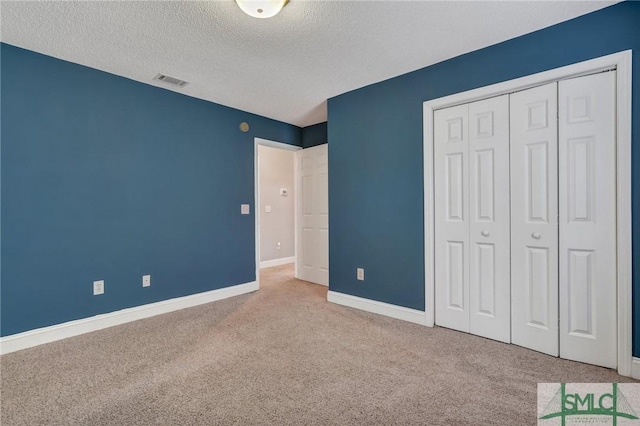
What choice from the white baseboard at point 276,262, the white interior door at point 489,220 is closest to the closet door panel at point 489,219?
the white interior door at point 489,220

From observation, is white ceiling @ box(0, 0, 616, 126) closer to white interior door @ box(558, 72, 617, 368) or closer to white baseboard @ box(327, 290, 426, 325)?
white interior door @ box(558, 72, 617, 368)

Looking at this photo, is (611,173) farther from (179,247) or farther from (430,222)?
(179,247)

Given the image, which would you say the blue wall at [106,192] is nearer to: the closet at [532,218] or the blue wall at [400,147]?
the blue wall at [400,147]

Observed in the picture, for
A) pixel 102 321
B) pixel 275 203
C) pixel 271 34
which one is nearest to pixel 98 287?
pixel 102 321

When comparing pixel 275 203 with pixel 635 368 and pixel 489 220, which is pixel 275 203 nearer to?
pixel 489 220

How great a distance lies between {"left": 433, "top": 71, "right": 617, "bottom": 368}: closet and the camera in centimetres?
207

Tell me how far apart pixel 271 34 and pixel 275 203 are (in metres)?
4.13

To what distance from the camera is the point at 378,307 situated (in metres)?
3.23

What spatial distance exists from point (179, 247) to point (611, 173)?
156 inches

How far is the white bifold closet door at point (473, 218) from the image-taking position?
98.1 inches

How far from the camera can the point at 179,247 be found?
347 cm

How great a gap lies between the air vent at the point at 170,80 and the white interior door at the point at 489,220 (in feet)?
9.56

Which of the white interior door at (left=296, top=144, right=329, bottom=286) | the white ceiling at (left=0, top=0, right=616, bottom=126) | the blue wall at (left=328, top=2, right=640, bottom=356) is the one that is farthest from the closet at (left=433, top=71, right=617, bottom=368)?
the white interior door at (left=296, top=144, right=329, bottom=286)

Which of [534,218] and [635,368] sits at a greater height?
[534,218]
